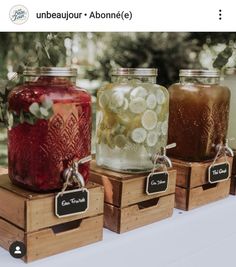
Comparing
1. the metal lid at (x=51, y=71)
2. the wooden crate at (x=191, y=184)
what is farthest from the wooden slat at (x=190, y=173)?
the metal lid at (x=51, y=71)

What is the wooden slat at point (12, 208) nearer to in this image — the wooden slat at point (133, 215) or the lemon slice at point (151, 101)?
the wooden slat at point (133, 215)

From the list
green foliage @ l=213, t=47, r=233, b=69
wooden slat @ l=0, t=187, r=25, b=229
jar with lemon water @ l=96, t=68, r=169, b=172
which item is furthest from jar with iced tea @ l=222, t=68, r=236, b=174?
wooden slat @ l=0, t=187, r=25, b=229

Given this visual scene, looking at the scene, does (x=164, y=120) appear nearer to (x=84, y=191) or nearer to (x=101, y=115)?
(x=101, y=115)

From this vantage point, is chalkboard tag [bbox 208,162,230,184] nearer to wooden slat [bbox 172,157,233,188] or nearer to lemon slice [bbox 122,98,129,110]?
wooden slat [bbox 172,157,233,188]

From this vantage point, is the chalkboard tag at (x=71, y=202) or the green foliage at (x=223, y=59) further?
the green foliage at (x=223, y=59)

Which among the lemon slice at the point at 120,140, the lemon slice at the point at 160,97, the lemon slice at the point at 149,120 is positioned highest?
the lemon slice at the point at 160,97

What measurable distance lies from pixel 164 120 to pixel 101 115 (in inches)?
5.7

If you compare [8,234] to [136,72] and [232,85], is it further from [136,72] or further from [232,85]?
[232,85]

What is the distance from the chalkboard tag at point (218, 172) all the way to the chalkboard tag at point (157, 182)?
17 centimetres

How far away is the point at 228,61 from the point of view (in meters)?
1.27

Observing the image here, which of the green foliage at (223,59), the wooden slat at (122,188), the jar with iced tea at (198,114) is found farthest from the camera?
the green foliage at (223,59)

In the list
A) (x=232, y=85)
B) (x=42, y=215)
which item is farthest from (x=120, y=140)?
(x=232, y=85)

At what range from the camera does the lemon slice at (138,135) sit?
3.21ft
